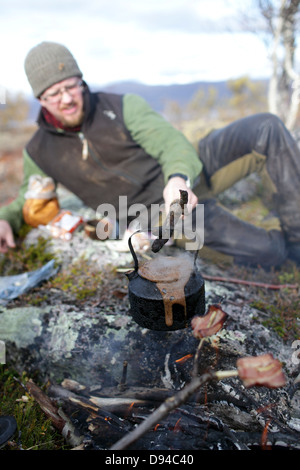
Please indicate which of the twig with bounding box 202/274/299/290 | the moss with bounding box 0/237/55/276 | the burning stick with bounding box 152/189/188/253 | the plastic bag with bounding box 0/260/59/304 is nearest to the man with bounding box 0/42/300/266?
the moss with bounding box 0/237/55/276

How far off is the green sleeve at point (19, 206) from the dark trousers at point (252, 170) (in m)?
2.25

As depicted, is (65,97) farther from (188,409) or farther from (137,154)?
(188,409)

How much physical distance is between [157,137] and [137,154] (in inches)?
14.2

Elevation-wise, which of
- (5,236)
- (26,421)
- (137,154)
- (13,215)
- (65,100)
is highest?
(65,100)

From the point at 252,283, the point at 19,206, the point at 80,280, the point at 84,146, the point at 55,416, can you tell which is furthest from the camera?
the point at 19,206

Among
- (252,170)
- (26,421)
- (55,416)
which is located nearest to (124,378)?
(55,416)

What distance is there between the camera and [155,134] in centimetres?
400

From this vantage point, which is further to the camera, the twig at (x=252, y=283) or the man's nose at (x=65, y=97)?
the man's nose at (x=65, y=97)

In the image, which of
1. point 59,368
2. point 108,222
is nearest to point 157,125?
point 108,222

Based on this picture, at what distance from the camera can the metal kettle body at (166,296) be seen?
208cm

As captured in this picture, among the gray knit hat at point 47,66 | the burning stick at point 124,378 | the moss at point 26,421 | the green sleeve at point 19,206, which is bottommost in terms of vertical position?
the moss at point 26,421

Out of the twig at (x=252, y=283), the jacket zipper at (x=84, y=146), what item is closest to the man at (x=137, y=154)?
the jacket zipper at (x=84, y=146)

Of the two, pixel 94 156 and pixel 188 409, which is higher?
pixel 94 156

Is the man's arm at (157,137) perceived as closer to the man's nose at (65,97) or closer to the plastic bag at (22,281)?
the man's nose at (65,97)
